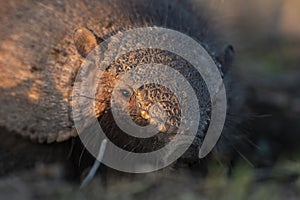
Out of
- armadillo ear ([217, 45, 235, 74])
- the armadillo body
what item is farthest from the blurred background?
armadillo ear ([217, 45, 235, 74])

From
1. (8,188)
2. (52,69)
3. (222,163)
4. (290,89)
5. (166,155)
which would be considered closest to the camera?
(166,155)

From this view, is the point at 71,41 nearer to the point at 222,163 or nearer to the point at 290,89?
the point at 222,163

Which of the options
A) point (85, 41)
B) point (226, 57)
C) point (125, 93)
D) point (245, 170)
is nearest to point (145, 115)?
point (125, 93)

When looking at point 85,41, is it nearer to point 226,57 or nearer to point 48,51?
point 48,51

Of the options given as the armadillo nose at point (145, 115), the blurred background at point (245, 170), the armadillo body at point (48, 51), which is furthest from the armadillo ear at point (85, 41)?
the blurred background at point (245, 170)

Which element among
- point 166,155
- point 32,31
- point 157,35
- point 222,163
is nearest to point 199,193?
point 222,163

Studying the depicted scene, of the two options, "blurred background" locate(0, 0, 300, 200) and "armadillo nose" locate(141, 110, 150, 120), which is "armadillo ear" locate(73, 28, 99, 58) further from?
"blurred background" locate(0, 0, 300, 200)
